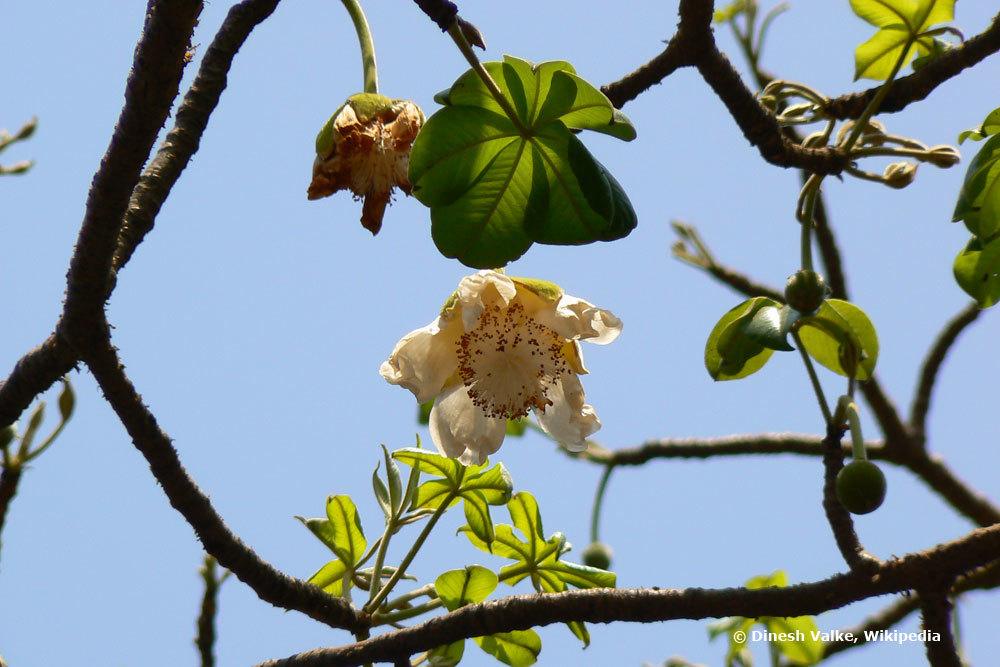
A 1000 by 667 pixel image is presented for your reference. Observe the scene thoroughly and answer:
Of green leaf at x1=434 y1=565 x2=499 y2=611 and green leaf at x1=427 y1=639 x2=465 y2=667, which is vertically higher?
green leaf at x1=434 y1=565 x2=499 y2=611

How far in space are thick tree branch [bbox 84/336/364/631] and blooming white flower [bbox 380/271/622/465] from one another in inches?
10.6

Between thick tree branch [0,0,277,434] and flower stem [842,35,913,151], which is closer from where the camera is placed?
thick tree branch [0,0,277,434]

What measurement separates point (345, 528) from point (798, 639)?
847 mm

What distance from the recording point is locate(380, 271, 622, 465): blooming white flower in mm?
1411

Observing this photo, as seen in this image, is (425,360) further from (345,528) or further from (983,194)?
(983,194)

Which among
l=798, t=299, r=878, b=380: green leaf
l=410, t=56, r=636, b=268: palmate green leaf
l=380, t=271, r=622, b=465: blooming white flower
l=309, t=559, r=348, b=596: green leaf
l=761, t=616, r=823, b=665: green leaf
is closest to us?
l=410, t=56, r=636, b=268: palmate green leaf

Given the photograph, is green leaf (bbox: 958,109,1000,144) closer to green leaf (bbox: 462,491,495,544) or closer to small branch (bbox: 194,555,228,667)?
green leaf (bbox: 462,491,495,544)

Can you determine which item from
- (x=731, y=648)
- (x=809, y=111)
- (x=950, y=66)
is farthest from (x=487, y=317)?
(x=731, y=648)

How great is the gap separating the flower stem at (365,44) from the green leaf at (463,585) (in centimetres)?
66

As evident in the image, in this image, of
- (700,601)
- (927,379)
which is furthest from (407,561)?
(927,379)

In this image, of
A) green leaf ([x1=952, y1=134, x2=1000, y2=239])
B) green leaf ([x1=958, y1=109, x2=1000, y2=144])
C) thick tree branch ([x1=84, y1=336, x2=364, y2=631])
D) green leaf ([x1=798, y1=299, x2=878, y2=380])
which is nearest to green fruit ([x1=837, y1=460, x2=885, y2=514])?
green leaf ([x1=798, y1=299, x2=878, y2=380])

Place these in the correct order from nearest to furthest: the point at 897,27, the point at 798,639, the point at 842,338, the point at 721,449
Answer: the point at 842,338
the point at 897,27
the point at 798,639
the point at 721,449

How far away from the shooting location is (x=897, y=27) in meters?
1.44

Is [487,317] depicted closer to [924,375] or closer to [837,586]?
[837,586]
